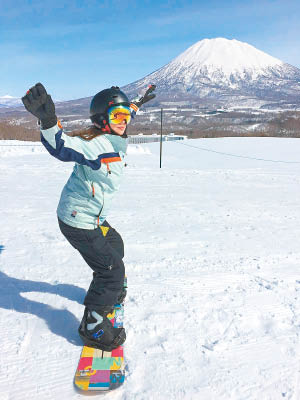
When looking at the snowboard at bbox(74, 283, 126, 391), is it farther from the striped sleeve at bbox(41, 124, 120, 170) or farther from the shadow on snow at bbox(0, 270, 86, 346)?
the striped sleeve at bbox(41, 124, 120, 170)

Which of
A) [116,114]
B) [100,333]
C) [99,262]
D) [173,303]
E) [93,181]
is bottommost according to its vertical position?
[173,303]

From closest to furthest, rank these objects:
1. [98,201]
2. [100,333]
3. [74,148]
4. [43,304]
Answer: [74,148] → [98,201] → [100,333] → [43,304]

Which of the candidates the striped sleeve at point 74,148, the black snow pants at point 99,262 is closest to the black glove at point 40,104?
the striped sleeve at point 74,148

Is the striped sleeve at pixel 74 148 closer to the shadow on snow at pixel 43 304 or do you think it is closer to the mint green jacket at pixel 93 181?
the mint green jacket at pixel 93 181

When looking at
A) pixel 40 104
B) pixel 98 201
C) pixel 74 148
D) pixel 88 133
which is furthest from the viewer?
pixel 98 201

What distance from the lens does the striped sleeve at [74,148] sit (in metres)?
1.71

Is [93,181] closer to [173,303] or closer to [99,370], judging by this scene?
[99,370]

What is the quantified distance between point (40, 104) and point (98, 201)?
753 millimetres

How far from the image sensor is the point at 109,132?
2.14m

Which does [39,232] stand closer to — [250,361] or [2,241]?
[2,241]

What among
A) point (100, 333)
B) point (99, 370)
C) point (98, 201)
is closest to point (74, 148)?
point (98, 201)

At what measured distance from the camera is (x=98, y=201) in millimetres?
2145

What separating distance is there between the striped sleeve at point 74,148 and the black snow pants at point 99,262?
51 centimetres

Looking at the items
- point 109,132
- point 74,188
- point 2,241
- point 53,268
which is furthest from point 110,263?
point 2,241
